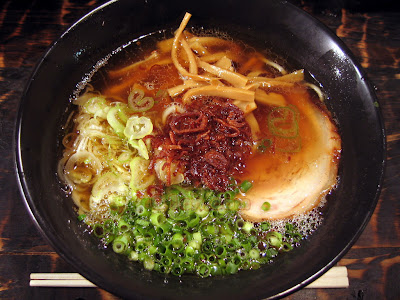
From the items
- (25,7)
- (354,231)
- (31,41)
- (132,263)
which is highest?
(25,7)

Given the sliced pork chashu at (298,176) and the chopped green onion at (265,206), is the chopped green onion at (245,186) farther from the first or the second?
the chopped green onion at (265,206)

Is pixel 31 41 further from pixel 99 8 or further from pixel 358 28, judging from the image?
pixel 358 28

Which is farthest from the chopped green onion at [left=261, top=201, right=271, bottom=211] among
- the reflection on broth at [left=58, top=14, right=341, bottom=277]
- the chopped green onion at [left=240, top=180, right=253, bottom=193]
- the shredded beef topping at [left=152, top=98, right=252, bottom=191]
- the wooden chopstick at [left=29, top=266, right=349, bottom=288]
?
the wooden chopstick at [left=29, top=266, right=349, bottom=288]

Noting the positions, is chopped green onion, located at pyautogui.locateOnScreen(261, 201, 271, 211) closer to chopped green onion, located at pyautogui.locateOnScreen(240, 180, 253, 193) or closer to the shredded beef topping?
chopped green onion, located at pyautogui.locateOnScreen(240, 180, 253, 193)

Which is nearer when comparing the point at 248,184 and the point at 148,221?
the point at 148,221

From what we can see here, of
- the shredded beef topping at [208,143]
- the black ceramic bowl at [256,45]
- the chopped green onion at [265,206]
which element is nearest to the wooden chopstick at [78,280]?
the black ceramic bowl at [256,45]

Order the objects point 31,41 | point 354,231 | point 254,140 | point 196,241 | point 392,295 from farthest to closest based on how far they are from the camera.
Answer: point 31,41 → point 254,140 → point 392,295 → point 196,241 → point 354,231

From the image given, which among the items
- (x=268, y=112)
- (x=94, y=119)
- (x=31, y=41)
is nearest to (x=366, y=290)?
(x=268, y=112)
